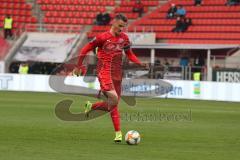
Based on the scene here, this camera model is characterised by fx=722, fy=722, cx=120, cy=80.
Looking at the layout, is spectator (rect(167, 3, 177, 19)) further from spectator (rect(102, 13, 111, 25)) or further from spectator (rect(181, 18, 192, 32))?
spectator (rect(102, 13, 111, 25))

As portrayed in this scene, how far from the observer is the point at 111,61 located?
45.9 ft

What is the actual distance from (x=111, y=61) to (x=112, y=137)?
6.28 feet

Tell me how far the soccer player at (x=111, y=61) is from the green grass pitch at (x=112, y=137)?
722 millimetres

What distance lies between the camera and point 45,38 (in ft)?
151

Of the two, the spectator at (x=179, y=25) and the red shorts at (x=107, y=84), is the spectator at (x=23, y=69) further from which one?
the red shorts at (x=107, y=84)

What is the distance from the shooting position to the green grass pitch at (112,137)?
11836 mm

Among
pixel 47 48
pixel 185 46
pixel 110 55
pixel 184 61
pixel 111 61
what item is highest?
pixel 185 46

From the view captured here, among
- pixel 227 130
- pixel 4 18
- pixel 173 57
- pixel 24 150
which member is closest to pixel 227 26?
pixel 173 57

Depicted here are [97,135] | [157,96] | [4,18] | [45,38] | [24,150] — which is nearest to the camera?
[24,150]

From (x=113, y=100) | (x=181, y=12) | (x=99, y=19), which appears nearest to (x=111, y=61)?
(x=113, y=100)

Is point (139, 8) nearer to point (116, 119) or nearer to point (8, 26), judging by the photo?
point (8, 26)

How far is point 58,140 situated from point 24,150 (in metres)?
1.90

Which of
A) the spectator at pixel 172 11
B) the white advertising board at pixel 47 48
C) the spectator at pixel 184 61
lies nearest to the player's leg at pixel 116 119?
the spectator at pixel 184 61

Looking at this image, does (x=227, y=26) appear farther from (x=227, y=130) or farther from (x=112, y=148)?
(x=112, y=148)
